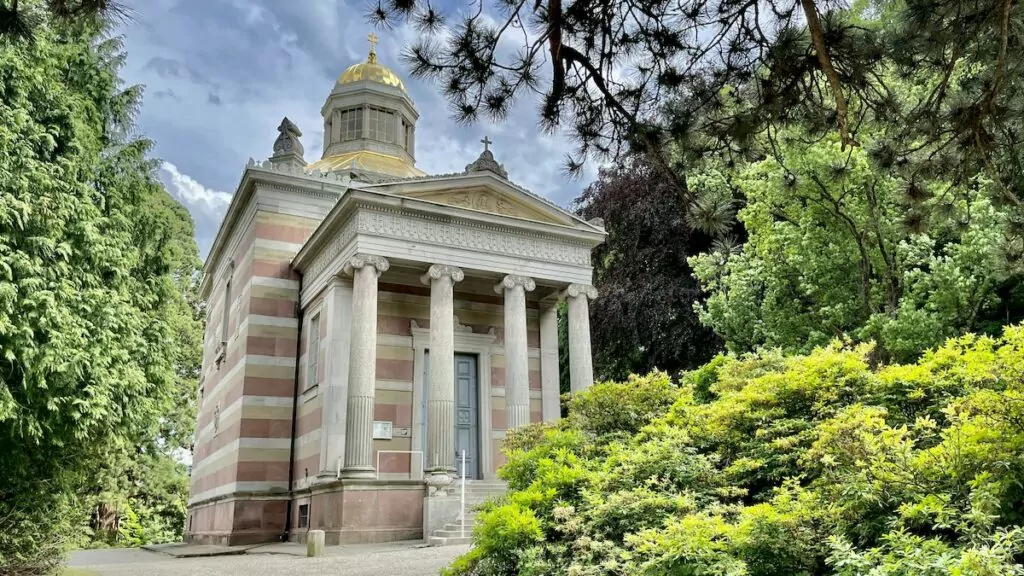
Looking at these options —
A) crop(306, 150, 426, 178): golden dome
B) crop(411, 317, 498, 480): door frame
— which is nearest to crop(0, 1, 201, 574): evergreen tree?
crop(411, 317, 498, 480): door frame

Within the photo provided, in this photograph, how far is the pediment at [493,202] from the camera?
17.4 meters

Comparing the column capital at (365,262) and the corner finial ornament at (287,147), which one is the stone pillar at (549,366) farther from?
the corner finial ornament at (287,147)

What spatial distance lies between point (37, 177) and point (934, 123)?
10.3 m

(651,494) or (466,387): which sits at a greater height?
(466,387)

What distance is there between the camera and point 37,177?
9.21 metres

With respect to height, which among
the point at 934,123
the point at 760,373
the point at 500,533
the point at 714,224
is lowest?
the point at 500,533

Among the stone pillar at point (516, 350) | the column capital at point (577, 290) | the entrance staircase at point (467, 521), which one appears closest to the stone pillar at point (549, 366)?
the column capital at point (577, 290)

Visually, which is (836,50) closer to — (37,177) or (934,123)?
(934,123)

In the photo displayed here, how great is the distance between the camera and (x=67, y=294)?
9.21m

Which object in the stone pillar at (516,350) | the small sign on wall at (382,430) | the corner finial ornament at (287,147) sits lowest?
the small sign on wall at (382,430)

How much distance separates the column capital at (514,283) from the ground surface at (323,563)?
6.38 metres

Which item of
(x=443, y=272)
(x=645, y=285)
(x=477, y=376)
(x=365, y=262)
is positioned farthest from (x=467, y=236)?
(x=645, y=285)

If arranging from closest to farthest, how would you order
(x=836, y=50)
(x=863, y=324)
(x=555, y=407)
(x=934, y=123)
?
1. (x=836, y=50)
2. (x=934, y=123)
3. (x=863, y=324)
4. (x=555, y=407)

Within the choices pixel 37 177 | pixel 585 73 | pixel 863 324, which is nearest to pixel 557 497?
pixel 585 73
